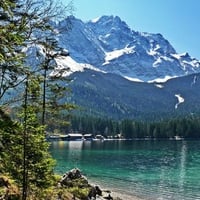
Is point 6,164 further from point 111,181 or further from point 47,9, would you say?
point 111,181

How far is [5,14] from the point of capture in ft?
48.5

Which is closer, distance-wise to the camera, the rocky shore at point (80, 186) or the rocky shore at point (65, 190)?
the rocky shore at point (65, 190)

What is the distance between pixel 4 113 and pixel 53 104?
1313 cm

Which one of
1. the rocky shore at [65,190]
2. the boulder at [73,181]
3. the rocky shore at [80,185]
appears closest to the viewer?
the rocky shore at [65,190]

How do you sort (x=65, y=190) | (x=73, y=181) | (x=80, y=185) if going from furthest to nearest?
(x=80, y=185) → (x=73, y=181) → (x=65, y=190)

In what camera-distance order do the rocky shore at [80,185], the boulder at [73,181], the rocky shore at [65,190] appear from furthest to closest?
the boulder at [73,181]
the rocky shore at [80,185]
the rocky shore at [65,190]

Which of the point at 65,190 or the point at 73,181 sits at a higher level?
the point at 73,181

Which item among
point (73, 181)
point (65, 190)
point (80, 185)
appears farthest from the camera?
point (80, 185)

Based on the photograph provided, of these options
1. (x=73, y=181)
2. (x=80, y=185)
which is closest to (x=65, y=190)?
(x=73, y=181)

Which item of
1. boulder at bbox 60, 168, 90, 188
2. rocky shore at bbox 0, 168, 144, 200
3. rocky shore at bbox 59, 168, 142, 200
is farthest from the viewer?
boulder at bbox 60, 168, 90, 188

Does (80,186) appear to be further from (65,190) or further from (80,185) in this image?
(65,190)

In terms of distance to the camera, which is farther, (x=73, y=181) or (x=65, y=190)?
(x=73, y=181)

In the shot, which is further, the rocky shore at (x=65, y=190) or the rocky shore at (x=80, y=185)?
the rocky shore at (x=80, y=185)

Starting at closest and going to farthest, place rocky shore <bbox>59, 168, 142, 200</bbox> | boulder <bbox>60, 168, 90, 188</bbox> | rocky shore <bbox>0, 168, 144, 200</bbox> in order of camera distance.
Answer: rocky shore <bbox>0, 168, 144, 200</bbox>
rocky shore <bbox>59, 168, 142, 200</bbox>
boulder <bbox>60, 168, 90, 188</bbox>
